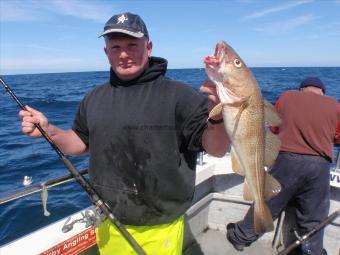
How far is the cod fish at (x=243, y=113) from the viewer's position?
207 cm

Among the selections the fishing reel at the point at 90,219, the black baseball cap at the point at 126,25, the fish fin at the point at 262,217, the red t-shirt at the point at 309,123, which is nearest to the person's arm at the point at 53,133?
the fishing reel at the point at 90,219

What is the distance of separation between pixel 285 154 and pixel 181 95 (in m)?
2.41

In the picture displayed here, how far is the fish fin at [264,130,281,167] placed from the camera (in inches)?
91.6

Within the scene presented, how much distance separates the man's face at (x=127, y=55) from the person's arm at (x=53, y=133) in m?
0.71

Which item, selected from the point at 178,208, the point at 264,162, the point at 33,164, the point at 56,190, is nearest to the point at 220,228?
the point at 178,208

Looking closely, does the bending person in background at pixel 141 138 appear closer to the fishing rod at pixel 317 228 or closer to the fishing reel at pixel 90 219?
the fishing reel at pixel 90 219

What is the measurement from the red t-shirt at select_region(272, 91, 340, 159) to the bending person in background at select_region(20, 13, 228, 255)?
7.27ft

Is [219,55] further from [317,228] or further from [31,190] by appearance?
[317,228]

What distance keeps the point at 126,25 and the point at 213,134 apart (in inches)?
40.6

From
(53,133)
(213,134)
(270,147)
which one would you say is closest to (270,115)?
(270,147)

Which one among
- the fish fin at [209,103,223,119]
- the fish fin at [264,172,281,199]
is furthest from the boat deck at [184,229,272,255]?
the fish fin at [209,103,223,119]

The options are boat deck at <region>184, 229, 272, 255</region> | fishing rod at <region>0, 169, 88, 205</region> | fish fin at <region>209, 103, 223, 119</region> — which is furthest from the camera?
boat deck at <region>184, 229, 272, 255</region>

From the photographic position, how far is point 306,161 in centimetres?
431

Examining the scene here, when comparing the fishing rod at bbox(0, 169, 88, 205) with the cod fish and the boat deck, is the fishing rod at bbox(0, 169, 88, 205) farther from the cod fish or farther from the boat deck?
the boat deck
